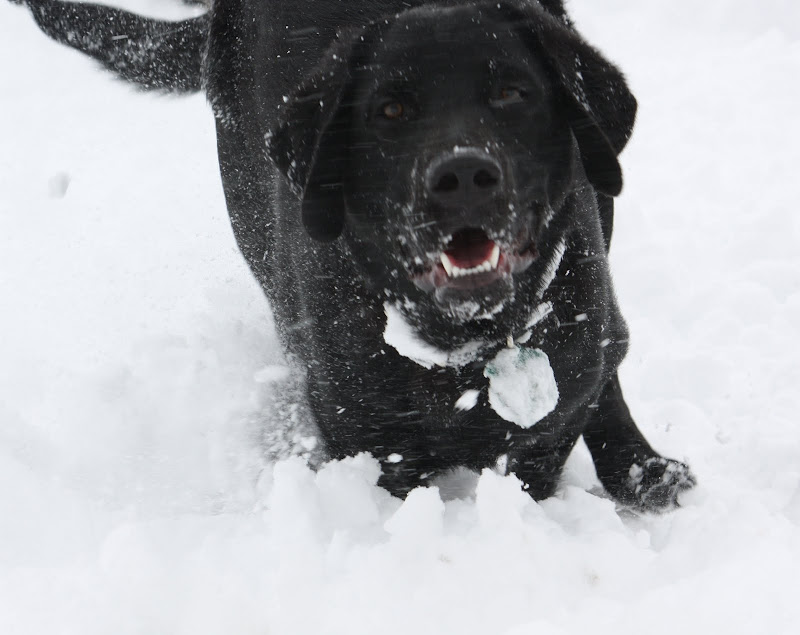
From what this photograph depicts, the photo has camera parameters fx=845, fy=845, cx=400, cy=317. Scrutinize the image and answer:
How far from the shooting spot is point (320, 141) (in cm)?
233

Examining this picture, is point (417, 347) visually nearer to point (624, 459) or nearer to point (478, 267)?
point (478, 267)

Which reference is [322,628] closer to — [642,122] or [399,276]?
[399,276]

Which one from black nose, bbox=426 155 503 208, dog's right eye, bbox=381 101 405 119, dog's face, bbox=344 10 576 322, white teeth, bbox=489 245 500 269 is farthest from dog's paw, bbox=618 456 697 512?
dog's right eye, bbox=381 101 405 119

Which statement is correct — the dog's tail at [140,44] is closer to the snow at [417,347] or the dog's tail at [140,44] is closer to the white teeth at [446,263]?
the snow at [417,347]

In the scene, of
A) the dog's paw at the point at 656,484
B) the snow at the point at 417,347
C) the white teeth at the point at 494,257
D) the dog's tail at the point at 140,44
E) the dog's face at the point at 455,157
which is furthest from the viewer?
the dog's tail at the point at 140,44

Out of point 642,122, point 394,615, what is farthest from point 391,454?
point 642,122

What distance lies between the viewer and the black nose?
79.4 inches

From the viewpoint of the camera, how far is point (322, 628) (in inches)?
74.1

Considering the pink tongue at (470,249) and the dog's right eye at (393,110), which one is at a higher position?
the dog's right eye at (393,110)

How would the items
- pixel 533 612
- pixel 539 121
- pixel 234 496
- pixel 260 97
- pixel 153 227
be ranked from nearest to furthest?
pixel 533 612, pixel 539 121, pixel 234 496, pixel 260 97, pixel 153 227

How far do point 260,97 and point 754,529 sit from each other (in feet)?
7.34

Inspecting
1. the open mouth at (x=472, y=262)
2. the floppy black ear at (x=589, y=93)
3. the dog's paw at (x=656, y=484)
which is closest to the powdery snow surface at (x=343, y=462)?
the dog's paw at (x=656, y=484)

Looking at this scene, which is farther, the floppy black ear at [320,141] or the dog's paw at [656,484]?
the dog's paw at [656,484]

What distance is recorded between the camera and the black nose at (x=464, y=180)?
2.02m
